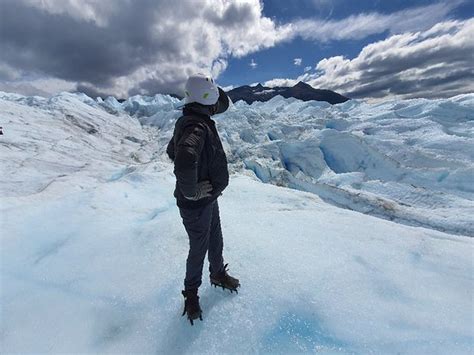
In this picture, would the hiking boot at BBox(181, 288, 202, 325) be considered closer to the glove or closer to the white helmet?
the glove

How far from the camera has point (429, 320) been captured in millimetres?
2191

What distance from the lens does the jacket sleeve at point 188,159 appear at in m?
1.74

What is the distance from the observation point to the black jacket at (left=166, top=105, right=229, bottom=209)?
1.76 meters

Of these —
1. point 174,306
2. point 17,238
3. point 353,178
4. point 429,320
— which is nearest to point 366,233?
point 429,320

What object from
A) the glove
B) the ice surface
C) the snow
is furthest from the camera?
the ice surface

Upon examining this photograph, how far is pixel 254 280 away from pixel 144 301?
33.4 inches

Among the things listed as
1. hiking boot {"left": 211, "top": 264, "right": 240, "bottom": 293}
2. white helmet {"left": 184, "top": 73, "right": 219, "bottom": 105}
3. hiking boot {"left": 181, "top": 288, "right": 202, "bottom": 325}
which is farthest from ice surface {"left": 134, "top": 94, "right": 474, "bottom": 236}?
white helmet {"left": 184, "top": 73, "right": 219, "bottom": 105}

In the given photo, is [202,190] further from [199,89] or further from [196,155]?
[199,89]

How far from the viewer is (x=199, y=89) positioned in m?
1.97

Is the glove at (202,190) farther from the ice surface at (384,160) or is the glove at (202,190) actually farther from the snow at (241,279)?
the ice surface at (384,160)

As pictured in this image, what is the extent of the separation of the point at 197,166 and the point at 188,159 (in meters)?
0.11

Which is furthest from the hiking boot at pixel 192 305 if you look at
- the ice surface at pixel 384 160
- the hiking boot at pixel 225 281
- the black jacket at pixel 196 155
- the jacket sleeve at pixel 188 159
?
the ice surface at pixel 384 160

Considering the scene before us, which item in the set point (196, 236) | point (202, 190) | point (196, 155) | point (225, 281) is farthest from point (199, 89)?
point (225, 281)

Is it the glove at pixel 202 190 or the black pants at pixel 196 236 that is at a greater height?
the glove at pixel 202 190
